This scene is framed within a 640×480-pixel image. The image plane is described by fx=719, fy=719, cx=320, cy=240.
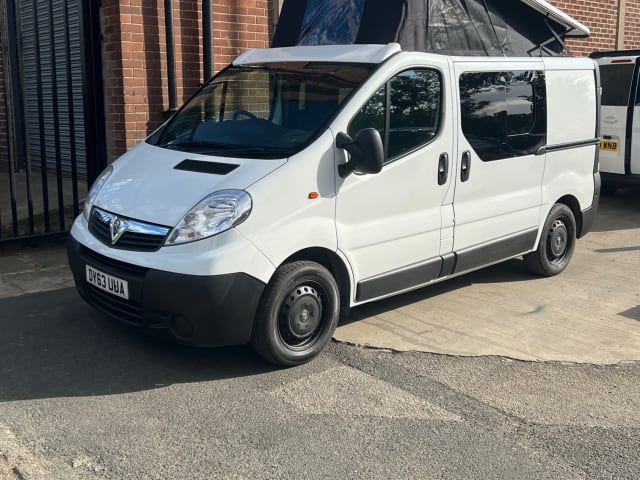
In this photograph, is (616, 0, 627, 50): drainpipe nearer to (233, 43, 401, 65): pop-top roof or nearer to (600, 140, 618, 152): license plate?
(600, 140, 618, 152): license plate

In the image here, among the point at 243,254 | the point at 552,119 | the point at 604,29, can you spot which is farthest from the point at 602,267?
the point at 604,29

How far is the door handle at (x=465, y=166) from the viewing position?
539cm

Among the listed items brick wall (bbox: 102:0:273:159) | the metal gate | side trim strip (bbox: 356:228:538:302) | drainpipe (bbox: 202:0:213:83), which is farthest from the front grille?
drainpipe (bbox: 202:0:213:83)

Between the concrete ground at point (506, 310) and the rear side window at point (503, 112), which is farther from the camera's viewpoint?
the rear side window at point (503, 112)

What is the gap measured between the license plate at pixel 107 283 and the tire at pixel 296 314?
81 cm

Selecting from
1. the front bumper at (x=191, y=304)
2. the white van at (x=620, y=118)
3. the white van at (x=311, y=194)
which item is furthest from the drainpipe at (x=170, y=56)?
the white van at (x=620, y=118)

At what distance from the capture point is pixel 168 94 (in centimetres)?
808

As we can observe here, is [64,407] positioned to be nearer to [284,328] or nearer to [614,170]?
[284,328]

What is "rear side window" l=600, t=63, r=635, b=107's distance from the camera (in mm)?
9570

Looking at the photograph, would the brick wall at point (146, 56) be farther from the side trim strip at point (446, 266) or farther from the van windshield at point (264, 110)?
the side trim strip at point (446, 266)

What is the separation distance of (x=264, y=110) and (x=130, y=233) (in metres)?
1.35

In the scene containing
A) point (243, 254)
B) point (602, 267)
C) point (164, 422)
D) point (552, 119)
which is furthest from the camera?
point (602, 267)

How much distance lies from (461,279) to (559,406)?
2611 mm

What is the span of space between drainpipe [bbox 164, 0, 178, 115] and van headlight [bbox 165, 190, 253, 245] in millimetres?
4203
